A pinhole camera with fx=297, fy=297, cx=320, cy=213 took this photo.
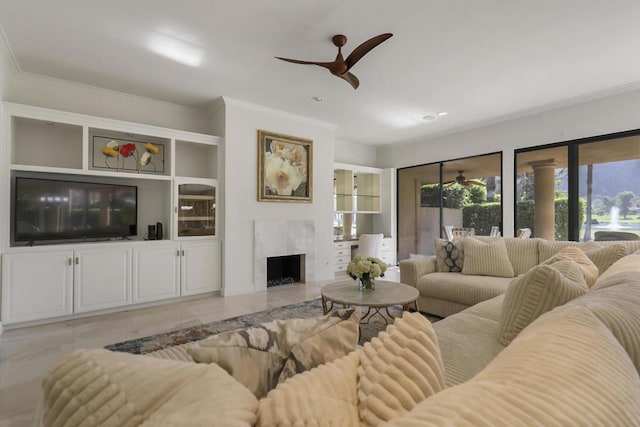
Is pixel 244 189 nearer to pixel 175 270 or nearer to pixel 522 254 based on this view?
pixel 175 270

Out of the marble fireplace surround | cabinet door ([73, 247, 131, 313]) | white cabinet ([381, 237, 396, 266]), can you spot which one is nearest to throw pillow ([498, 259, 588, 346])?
the marble fireplace surround

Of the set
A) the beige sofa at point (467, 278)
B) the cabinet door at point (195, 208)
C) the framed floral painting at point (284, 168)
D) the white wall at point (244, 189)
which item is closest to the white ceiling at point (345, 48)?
the white wall at point (244, 189)

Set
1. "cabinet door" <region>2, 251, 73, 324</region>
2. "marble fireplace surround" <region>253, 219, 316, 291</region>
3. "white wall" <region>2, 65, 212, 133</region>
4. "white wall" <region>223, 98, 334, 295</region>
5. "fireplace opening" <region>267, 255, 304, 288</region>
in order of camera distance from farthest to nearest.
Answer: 1. "fireplace opening" <region>267, 255, 304, 288</region>
2. "marble fireplace surround" <region>253, 219, 316, 291</region>
3. "white wall" <region>223, 98, 334, 295</region>
4. "white wall" <region>2, 65, 212, 133</region>
5. "cabinet door" <region>2, 251, 73, 324</region>

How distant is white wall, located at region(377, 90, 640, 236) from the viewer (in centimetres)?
395

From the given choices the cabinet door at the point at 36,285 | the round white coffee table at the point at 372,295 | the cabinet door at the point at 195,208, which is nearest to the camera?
the round white coffee table at the point at 372,295

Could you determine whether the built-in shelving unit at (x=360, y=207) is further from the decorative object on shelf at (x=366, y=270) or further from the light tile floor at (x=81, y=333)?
the decorative object on shelf at (x=366, y=270)

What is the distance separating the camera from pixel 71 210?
343 cm

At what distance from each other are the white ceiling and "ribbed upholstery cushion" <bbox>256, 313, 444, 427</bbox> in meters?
2.58

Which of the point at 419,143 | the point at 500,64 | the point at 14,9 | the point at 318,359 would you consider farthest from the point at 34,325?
the point at 419,143

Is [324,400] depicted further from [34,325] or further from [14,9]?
[34,325]

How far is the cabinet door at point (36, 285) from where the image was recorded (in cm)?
298

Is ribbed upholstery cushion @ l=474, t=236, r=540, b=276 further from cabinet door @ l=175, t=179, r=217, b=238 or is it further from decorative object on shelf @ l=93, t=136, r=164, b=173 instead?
decorative object on shelf @ l=93, t=136, r=164, b=173

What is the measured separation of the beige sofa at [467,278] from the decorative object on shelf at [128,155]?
11.9 ft

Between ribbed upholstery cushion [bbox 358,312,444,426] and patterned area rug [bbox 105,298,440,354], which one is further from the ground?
ribbed upholstery cushion [bbox 358,312,444,426]
